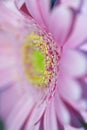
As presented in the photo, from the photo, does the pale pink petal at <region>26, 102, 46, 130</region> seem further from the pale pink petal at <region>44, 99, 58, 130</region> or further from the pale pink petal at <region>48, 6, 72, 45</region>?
the pale pink petal at <region>48, 6, 72, 45</region>

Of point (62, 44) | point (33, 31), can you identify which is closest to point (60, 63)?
point (62, 44)

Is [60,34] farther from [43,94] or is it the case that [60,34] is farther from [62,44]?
[43,94]

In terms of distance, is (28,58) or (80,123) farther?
(28,58)

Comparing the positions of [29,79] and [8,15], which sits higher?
[8,15]

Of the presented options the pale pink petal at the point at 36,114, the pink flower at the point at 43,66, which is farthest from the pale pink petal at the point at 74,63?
the pale pink petal at the point at 36,114

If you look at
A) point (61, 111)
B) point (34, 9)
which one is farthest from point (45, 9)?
point (61, 111)
